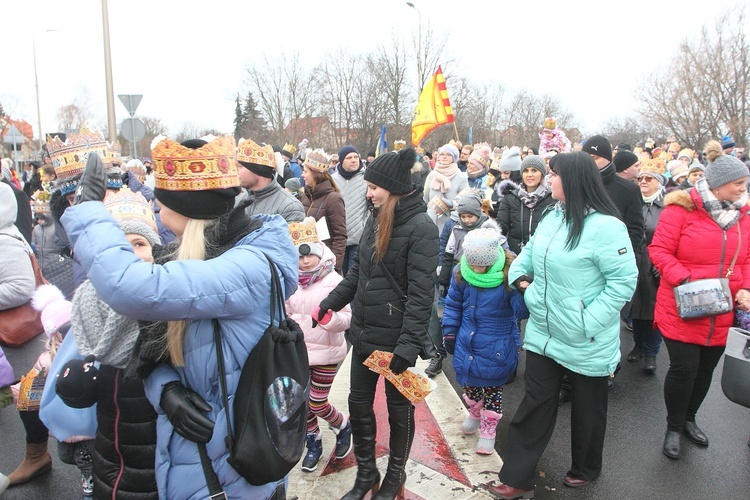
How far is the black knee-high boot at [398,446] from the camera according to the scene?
3451 mm

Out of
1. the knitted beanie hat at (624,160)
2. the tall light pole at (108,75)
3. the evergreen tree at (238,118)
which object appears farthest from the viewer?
the evergreen tree at (238,118)

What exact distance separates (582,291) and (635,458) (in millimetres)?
1672

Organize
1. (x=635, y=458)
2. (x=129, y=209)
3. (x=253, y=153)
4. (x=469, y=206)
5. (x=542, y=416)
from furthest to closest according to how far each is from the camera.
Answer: (x=469, y=206) < (x=253, y=153) < (x=635, y=458) < (x=542, y=416) < (x=129, y=209)

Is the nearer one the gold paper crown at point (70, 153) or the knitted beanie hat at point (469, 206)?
the gold paper crown at point (70, 153)

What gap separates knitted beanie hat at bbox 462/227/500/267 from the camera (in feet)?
13.4

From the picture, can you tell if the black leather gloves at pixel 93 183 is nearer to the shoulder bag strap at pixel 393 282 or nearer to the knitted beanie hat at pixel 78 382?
the knitted beanie hat at pixel 78 382

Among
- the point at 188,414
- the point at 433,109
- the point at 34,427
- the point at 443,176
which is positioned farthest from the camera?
Answer: the point at 433,109

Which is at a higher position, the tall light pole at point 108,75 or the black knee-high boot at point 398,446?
the tall light pole at point 108,75

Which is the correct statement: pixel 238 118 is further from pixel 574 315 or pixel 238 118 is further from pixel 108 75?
pixel 574 315

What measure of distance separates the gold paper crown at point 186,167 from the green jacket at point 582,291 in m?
2.29

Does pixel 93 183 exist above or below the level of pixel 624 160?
above

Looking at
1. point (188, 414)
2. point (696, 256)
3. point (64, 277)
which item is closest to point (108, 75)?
point (64, 277)

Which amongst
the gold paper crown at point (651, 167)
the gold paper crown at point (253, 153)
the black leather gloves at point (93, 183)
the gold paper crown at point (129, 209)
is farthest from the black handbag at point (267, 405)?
the gold paper crown at point (651, 167)

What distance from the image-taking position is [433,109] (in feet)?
37.6
